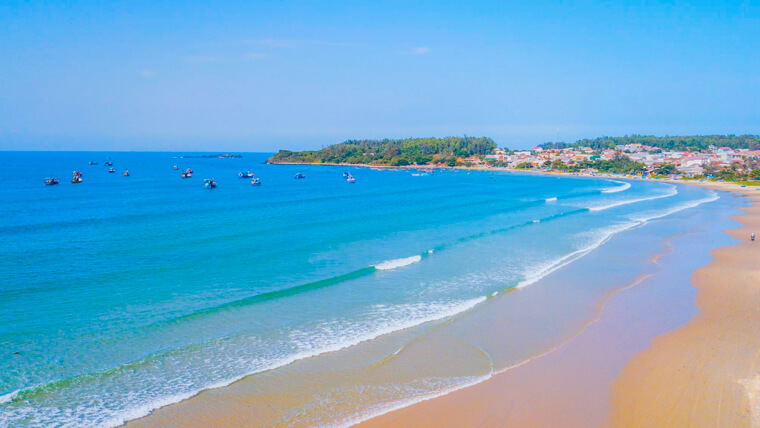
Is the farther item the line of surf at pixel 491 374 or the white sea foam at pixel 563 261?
the white sea foam at pixel 563 261

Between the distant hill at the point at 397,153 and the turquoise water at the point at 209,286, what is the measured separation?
126m

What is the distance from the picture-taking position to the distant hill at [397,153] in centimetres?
16560

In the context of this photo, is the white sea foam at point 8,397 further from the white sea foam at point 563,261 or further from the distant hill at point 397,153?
the distant hill at point 397,153

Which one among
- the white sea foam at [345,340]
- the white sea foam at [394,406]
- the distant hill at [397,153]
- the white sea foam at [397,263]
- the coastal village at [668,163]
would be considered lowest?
the white sea foam at [394,406]

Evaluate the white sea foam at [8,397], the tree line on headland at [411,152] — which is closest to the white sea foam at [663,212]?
the white sea foam at [8,397]

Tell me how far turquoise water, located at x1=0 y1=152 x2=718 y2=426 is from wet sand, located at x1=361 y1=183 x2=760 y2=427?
13.6 ft

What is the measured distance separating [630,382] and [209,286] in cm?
1466

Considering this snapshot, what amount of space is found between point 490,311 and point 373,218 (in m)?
22.4

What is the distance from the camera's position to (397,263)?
22.8m

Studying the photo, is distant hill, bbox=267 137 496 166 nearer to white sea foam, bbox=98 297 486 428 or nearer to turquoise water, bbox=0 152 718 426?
turquoise water, bbox=0 152 718 426

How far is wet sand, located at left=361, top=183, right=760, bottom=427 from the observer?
9.75 m

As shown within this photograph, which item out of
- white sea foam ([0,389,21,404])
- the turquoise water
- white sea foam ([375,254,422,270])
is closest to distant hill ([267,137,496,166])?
the turquoise water

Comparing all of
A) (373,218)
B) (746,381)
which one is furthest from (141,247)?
(746,381)

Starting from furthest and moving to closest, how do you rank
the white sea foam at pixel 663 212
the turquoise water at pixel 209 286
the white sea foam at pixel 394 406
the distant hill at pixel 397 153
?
the distant hill at pixel 397 153 → the white sea foam at pixel 663 212 → the turquoise water at pixel 209 286 → the white sea foam at pixel 394 406
